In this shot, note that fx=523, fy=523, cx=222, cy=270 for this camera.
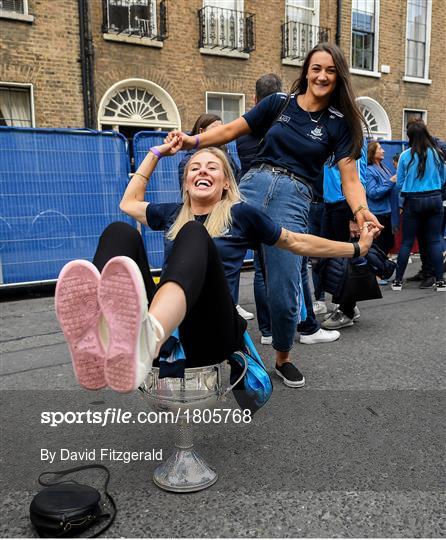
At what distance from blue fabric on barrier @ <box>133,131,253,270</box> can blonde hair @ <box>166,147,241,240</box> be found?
4629mm

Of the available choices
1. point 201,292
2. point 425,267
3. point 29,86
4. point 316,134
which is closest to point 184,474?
point 201,292

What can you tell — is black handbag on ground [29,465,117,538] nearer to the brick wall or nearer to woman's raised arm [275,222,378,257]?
woman's raised arm [275,222,378,257]

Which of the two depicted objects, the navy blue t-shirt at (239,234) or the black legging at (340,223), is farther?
the black legging at (340,223)

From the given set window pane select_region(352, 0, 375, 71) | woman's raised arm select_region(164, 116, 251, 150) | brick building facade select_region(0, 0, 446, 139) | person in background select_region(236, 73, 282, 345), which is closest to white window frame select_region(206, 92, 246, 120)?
brick building facade select_region(0, 0, 446, 139)

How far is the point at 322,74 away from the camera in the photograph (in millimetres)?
2875

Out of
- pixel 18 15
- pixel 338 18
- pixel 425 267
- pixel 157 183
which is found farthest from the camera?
pixel 338 18

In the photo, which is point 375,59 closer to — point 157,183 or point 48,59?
point 48,59

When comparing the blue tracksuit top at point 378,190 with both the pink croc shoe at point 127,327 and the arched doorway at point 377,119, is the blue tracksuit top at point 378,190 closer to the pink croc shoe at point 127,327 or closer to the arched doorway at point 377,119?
the pink croc shoe at point 127,327

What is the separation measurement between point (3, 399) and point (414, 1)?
1745 cm

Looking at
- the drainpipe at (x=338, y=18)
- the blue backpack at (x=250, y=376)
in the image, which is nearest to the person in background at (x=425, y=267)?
the blue backpack at (x=250, y=376)

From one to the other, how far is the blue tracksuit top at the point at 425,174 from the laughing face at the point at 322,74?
378 cm

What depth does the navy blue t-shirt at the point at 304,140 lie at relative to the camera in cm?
295

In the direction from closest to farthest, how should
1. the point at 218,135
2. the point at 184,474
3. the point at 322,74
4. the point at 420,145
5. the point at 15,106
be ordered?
1. the point at 184,474
2. the point at 322,74
3. the point at 218,135
4. the point at 420,145
5. the point at 15,106

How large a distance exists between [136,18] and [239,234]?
10.9m
